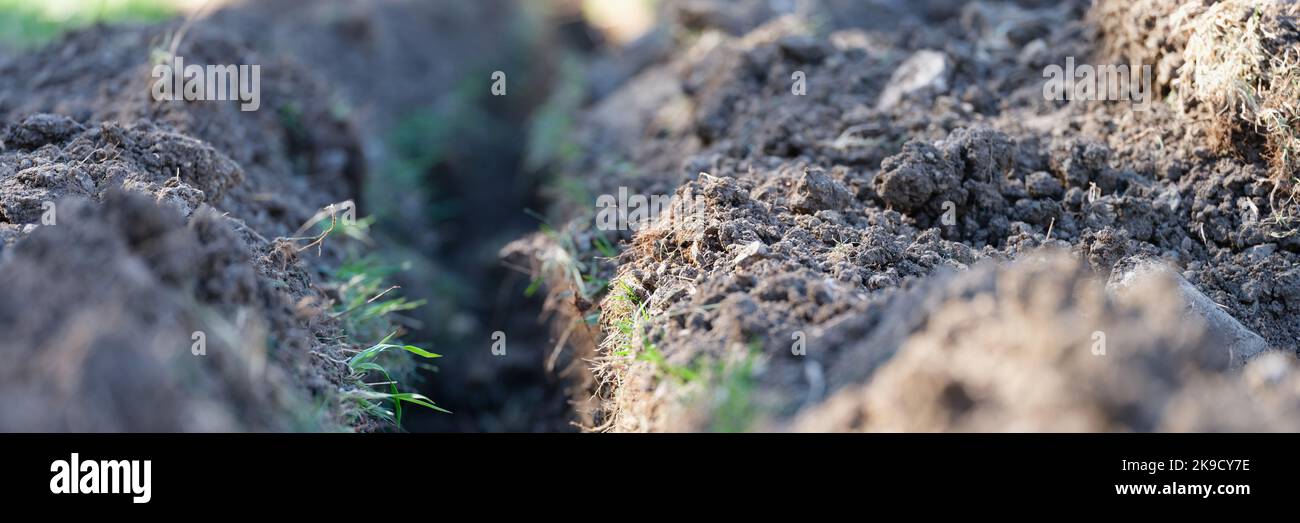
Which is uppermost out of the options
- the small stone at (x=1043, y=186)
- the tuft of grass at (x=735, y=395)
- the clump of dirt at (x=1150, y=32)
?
the clump of dirt at (x=1150, y=32)

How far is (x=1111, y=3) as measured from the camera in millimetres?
3766

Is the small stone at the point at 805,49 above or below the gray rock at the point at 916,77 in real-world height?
above

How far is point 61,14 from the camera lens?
5.83m

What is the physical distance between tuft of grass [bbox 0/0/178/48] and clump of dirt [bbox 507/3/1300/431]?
3.00 meters

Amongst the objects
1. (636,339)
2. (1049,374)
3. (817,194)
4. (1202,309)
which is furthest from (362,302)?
(1202,309)

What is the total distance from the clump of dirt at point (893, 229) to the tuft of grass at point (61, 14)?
2995 millimetres

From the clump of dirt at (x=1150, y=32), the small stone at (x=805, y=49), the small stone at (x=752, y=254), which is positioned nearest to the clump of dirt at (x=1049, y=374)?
the small stone at (x=752, y=254)

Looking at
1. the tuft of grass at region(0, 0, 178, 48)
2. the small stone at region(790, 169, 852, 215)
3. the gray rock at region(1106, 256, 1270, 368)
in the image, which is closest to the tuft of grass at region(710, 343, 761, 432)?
the small stone at region(790, 169, 852, 215)

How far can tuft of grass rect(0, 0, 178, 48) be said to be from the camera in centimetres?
530

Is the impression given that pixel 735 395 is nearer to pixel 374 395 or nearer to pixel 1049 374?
pixel 1049 374

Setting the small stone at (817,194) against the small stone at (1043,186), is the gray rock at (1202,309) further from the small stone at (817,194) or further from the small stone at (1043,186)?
the small stone at (817,194)

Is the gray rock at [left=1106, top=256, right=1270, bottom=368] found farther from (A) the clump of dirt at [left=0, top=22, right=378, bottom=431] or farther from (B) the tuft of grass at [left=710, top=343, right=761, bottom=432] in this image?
(A) the clump of dirt at [left=0, top=22, right=378, bottom=431]

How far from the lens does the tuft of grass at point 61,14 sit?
530 cm
